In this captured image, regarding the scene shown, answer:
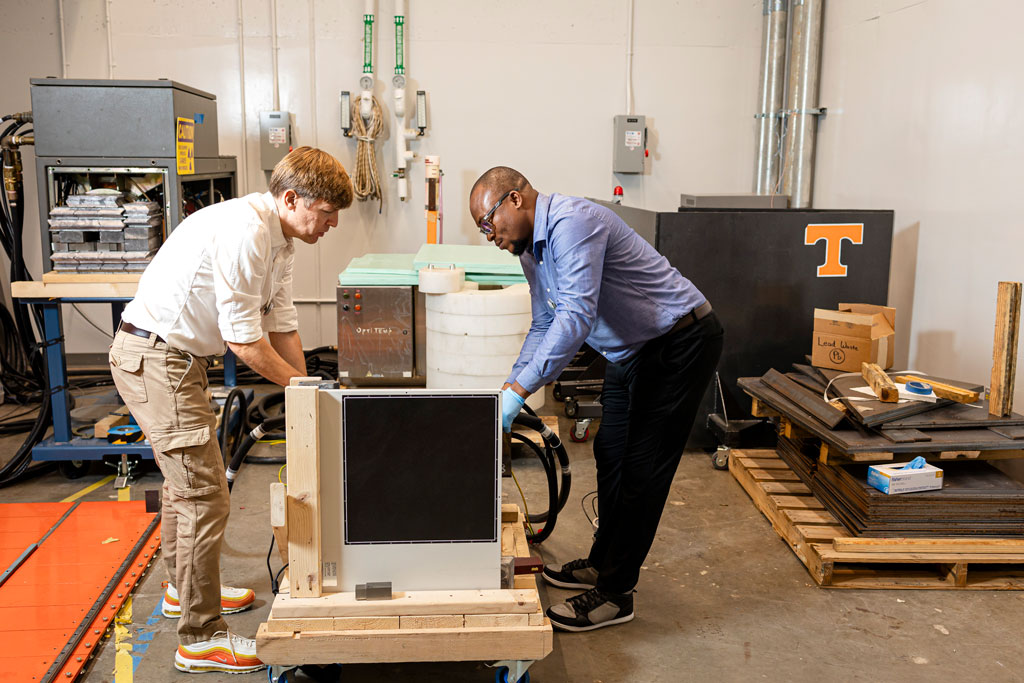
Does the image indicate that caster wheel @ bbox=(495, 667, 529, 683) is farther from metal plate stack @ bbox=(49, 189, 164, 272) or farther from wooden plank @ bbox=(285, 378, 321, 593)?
metal plate stack @ bbox=(49, 189, 164, 272)

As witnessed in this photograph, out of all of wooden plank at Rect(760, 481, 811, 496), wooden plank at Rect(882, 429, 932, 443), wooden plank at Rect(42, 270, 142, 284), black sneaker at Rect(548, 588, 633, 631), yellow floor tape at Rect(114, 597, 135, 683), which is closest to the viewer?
yellow floor tape at Rect(114, 597, 135, 683)

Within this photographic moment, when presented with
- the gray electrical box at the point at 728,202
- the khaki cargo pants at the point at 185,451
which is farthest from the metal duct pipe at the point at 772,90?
the khaki cargo pants at the point at 185,451

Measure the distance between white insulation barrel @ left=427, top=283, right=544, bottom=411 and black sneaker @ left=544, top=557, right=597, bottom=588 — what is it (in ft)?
3.98

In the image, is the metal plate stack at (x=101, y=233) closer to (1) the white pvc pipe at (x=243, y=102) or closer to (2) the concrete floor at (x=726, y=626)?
(2) the concrete floor at (x=726, y=626)

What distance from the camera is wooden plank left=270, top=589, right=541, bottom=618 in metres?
2.32

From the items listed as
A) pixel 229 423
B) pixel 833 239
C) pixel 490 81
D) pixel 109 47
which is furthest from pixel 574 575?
pixel 109 47

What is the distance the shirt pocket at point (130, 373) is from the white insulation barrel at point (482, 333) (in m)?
2.07

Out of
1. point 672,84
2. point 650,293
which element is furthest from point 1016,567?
point 672,84

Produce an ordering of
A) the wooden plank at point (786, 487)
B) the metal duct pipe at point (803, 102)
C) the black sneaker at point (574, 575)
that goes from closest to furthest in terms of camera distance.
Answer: the black sneaker at point (574, 575) → the wooden plank at point (786, 487) → the metal duct pipe at point (803, 102)

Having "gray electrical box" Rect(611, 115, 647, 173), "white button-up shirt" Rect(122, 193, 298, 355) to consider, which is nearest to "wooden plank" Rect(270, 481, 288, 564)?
"white button-up shirt" Rect(122, 193, 298, 355)

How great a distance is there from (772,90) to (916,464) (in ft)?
12.1

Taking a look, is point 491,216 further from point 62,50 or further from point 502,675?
point 62,50

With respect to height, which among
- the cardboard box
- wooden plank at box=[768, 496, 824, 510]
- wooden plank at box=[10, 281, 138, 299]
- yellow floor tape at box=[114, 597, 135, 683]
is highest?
wooden plank at box=[10, 281, 138, 299]

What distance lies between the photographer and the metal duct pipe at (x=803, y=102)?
19.0 ft
